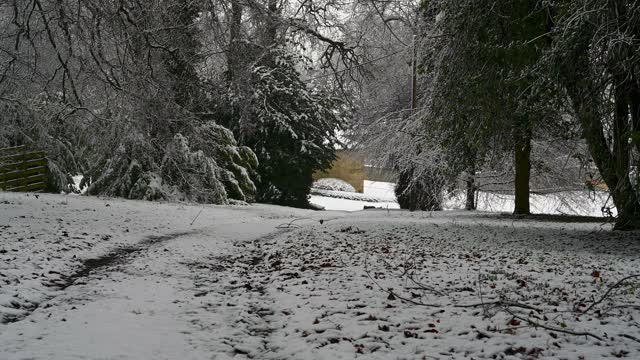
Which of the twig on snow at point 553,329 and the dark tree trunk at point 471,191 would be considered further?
the dark tree trunk at point 471,191

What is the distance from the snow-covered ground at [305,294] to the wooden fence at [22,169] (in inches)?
298

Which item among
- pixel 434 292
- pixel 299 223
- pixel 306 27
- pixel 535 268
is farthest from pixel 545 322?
pixel 299 223

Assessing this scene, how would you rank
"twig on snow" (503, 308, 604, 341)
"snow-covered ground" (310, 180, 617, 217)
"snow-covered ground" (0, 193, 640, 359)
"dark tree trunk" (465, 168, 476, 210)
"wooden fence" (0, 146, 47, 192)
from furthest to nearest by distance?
"snow-covered ground" (310, 180, 617, 217) → "dark tree trunk" (465, 168, 476, 210) → "wooden fence" (0, 146, 47, 192) → "snow-covered ground" (0, 193, 640, 359) → "twig on snow" (503, 308, 604, 341)

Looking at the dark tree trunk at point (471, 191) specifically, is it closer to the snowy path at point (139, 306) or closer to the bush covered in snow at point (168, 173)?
the bush covered in snow at point (168, 173)

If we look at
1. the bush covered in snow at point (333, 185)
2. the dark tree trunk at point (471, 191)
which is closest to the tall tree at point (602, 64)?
the dark tree trunk at point (471, 191)

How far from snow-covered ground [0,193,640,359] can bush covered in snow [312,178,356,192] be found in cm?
2918

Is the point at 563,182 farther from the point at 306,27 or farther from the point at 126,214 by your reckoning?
the point at 126,214

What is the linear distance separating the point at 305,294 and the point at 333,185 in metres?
34.4

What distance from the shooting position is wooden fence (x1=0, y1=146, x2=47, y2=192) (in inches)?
681

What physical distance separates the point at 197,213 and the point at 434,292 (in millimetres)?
9666

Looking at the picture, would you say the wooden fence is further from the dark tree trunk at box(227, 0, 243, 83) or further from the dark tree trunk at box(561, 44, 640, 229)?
the dark tree trunk at box(561, 44, 640, 229)

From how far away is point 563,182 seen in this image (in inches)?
883

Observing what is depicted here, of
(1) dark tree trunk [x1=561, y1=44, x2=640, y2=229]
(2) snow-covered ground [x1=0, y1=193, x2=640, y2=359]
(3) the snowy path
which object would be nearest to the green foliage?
(2) snow-covered ground [x1=0, y1=193, x2=640, y2=359]

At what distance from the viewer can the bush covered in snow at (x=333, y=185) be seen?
40031 millimetres
